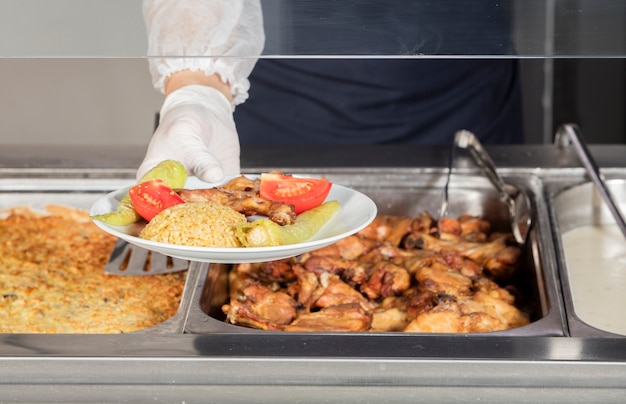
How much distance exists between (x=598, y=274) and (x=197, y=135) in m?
0.92

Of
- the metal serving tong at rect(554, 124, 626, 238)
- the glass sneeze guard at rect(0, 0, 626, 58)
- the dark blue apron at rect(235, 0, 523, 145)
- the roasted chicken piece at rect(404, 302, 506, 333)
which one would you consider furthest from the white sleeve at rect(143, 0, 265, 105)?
the dark blue apron at rect(235, 0, 523, 145)

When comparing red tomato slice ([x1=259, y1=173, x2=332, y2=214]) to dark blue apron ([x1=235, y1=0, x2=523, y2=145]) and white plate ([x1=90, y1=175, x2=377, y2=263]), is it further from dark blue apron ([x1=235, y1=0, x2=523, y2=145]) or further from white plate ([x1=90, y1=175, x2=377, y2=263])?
dark blue apron ([x1=235, y1=0, x2=523, y2=145])

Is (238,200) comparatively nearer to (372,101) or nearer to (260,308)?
(260,308)

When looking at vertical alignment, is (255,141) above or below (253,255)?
below

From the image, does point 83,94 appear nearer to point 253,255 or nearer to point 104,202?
point 104,202

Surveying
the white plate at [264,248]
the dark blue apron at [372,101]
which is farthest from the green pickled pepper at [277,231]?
the dark blue apron at [372,101]

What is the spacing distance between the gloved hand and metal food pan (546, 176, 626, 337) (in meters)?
0.69

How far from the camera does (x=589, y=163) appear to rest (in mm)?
2008

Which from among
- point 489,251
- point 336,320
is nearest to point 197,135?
point 336,320

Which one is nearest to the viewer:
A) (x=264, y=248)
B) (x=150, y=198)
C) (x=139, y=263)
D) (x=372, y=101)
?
(x=264, y=248)

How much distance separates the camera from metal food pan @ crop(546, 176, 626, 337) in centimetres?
165

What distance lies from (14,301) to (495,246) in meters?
0.99

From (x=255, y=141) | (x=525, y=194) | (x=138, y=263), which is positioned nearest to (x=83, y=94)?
(x=255, y=141)

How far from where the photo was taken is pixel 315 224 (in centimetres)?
137
